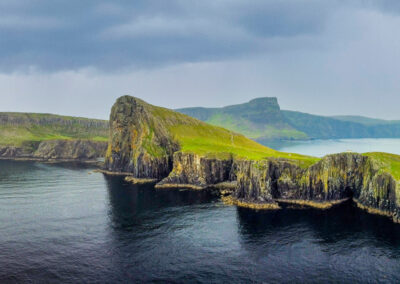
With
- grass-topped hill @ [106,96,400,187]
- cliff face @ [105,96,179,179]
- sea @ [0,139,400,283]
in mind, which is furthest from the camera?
cliff face @ [105,96,179,179]

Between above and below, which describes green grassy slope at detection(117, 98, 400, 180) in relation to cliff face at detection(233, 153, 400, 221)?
above

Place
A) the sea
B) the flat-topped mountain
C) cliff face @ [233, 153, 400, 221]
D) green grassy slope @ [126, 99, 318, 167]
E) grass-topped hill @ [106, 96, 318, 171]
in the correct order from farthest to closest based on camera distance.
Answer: grass-topped hill @ [106, 96, 318, 171], green grassy slope @ [126, 99, 318, 167], cliff face @ [233, 153, 400, 221], the flat-topped mountain, the sea

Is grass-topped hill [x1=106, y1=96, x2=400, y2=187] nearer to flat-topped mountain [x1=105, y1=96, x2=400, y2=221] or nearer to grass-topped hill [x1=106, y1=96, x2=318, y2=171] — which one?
grass-topped hill [x1=106, y1=96, x2=318, y2=171]

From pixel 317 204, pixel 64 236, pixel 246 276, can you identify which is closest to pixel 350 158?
pixel 317 204

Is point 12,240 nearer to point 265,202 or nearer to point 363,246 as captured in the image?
point 265,202

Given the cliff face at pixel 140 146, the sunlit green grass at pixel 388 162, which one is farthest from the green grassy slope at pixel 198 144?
the sunlit green grass at pixel 388 162

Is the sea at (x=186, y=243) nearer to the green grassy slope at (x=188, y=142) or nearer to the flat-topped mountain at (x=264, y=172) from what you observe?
the flat-topped mountain at (x=264, y=172)

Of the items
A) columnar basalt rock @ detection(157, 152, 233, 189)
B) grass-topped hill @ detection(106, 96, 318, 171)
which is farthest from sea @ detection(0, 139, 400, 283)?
grass-topped hill @ detection(106, 96, 318, 171)
